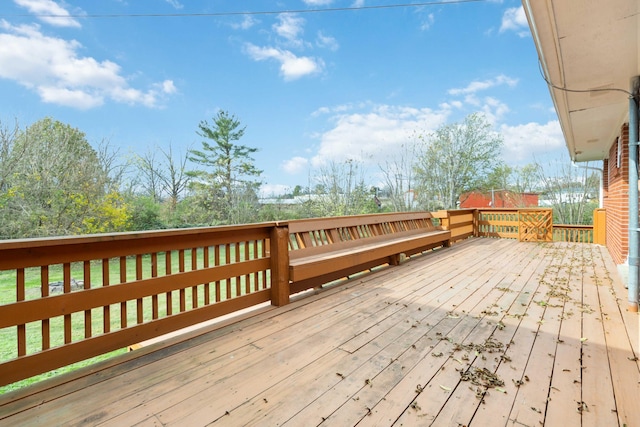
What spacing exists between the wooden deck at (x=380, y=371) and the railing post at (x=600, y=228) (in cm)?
504

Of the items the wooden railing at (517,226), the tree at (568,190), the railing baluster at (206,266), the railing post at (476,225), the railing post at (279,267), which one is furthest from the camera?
the tree at (568,190)

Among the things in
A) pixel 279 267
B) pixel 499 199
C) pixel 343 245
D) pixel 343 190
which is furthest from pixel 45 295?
pixel 499 199

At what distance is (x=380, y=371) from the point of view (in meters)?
1.74

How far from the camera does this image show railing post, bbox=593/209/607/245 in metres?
6.77

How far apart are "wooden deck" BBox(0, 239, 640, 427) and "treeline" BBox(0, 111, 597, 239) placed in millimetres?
8170

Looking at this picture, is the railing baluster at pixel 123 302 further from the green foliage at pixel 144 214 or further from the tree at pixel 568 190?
the tree at pixel 568 190

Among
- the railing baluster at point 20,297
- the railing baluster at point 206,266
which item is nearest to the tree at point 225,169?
the railing baluster at point 206,266

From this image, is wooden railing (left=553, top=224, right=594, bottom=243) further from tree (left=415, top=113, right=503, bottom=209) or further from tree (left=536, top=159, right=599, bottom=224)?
tree (left=415, top=113, right=503, bottom=209)

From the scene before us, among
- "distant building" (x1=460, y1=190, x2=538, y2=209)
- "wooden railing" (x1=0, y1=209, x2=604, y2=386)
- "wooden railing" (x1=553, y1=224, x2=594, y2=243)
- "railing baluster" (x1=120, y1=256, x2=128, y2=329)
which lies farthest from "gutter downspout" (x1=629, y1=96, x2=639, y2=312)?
"distant building" (x1=460, y1=190, x2=538, y2=209)

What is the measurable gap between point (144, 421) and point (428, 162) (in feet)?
41.7

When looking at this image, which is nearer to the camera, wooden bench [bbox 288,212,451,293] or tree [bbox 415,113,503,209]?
wooden bench [bbox 288,212,451,293]

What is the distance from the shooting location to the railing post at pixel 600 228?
22.2 ft

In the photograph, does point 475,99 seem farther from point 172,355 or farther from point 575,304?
point 172,355

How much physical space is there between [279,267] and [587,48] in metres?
3.11
